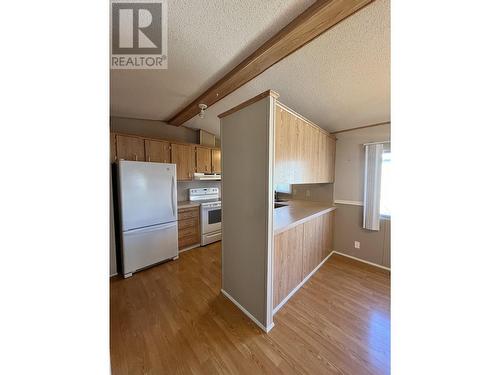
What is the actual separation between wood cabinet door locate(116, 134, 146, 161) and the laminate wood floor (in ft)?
5.72

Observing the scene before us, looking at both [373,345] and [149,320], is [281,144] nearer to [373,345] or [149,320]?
[373,345]

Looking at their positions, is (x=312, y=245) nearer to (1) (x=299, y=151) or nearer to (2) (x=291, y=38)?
(1) (x=299, y=151)

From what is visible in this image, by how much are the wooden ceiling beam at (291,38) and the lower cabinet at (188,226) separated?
2.12 metres

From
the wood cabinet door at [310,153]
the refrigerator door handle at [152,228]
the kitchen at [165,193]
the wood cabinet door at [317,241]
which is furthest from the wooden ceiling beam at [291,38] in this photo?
the refrigerator door handle at [152,228]

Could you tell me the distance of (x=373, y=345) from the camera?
4.38ft

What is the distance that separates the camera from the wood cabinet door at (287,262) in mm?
1614

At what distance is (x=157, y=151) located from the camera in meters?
2.75

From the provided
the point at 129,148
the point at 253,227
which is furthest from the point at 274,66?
the point at 129,148
